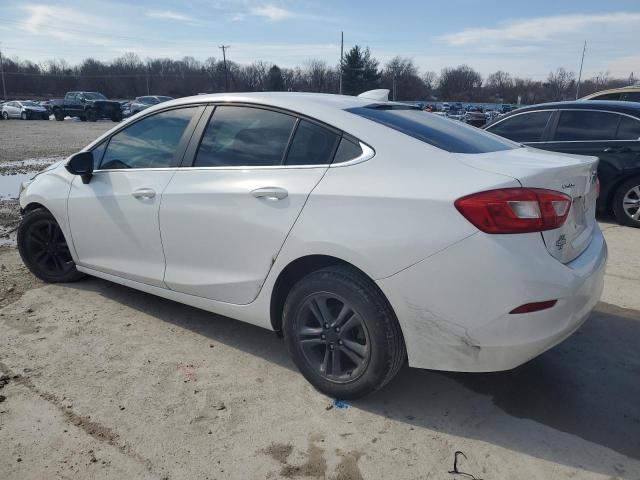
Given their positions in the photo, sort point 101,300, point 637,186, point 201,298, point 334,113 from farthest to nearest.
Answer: point 637,186 → point 101,300 → point 201,298 → point 334,113

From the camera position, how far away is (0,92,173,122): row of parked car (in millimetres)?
35344

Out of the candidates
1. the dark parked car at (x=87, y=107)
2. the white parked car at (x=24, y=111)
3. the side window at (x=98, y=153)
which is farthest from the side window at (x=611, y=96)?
the white parked car at (x=24, y=111)

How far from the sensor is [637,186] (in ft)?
21.8

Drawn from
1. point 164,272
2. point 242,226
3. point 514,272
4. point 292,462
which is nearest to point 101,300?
point 164,272

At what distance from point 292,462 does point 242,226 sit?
129 centimetres

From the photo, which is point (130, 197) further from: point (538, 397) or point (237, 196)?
point (538, 397)

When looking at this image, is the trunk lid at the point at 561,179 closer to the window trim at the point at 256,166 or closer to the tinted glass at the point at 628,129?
the window trim at the point at 256,166

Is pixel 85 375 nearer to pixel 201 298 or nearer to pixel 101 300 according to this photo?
pixel 201 298

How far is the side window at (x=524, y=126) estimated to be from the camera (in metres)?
7.44

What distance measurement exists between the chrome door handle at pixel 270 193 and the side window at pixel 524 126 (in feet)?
Result: 19.2

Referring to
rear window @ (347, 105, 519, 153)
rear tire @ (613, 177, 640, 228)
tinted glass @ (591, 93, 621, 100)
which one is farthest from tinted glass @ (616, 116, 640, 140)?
tinted glass @ (591, 93, 621, 100)

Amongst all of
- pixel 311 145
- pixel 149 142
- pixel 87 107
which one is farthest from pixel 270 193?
pixel 87 107

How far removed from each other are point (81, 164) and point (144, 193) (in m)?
0.76

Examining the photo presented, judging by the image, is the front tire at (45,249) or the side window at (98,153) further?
the front tire at (45,249)
